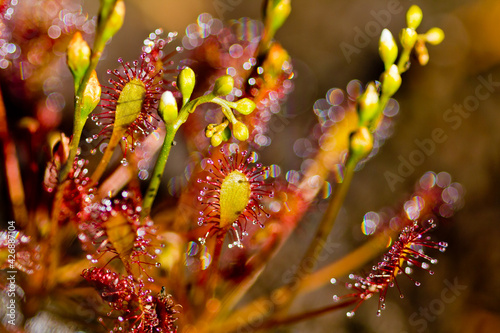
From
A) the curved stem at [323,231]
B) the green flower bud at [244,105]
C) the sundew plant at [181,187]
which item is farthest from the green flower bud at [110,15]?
the curved stem at [323,231]

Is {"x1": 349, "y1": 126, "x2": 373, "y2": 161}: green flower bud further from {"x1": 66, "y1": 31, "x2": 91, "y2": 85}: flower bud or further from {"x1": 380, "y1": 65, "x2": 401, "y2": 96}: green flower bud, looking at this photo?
{"x1": 66, "y1": 31, "x2": 91, "y2": 85}: flower bud

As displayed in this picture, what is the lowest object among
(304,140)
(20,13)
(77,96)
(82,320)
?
(82,320)

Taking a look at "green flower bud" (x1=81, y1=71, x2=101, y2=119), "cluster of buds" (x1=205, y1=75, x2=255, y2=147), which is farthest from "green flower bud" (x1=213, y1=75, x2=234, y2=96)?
"green flower bud" (x1=81, y1=71, x2=101, y2=119)

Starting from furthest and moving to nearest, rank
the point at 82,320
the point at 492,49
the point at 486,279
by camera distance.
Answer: the point at 492,49
the point at 486,279
the point at 82,320

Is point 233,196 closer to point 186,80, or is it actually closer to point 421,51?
point 186,80

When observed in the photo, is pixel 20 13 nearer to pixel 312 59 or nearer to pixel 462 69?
pixel 312 59

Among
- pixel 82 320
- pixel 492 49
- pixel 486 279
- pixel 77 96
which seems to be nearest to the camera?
pixel 77 96

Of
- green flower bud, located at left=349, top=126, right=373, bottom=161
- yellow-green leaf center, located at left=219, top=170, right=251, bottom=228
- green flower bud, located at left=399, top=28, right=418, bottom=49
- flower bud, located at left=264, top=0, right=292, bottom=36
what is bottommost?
yellow-green leaf center, located at left=219, top=170, right=251, bottom=228

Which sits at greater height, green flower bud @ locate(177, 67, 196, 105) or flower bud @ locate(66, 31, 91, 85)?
flower bud @ locate(66, 31, 91, 85)

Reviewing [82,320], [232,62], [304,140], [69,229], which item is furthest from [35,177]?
[304,140]
